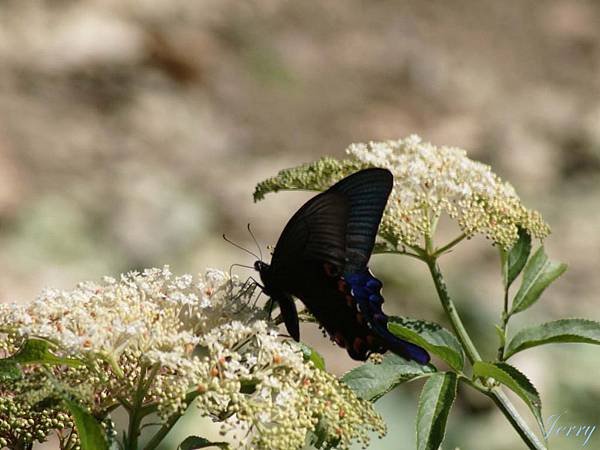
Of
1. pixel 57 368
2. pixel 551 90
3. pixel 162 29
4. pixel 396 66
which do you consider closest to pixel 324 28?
pixel 396 66

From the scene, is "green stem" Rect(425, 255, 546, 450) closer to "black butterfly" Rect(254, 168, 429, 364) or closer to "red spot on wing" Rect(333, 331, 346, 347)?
"black butterfly" Rect(254, 168, 429, 364)

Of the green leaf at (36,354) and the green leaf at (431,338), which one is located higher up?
the green leaf at (431,338)

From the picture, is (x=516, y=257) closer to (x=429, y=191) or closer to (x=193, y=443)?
(x=429, y=191)

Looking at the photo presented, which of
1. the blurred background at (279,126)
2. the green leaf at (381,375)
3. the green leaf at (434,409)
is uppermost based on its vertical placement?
the blurred background at (279,126)

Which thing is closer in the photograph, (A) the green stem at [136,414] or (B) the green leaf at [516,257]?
(A) the green stem at [136,414]

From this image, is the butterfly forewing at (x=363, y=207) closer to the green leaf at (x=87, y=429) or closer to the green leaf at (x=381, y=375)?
the green leaf at (x=381, y=375)

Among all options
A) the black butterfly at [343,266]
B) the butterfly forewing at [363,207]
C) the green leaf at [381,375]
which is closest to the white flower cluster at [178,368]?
the green leaf at [381,375]
